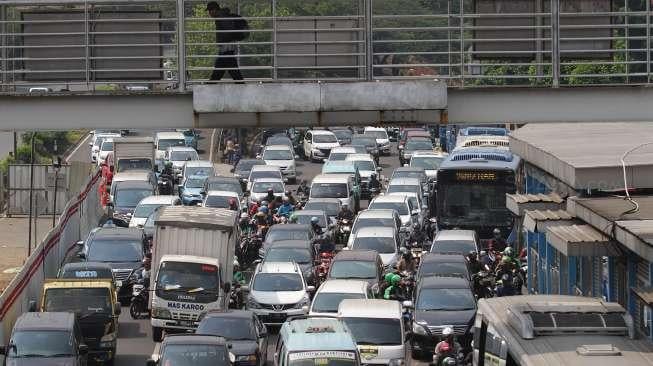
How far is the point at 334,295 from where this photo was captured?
1373 inches

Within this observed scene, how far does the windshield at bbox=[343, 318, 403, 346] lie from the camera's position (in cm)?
3053

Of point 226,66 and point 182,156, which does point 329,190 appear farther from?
point 226,66

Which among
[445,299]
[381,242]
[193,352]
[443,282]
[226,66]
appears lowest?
[193,352]

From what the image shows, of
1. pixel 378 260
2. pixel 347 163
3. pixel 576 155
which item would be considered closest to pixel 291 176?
pixel 347 163

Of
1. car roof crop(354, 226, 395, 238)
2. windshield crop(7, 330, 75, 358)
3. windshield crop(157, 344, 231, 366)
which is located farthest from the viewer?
car roof crop(354, 226, 395, 238)

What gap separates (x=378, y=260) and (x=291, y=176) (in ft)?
99.4

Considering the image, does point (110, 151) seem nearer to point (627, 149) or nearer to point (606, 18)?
point (627, 149)

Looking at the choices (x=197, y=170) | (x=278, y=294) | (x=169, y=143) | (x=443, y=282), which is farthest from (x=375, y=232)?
(x=169, y=143)

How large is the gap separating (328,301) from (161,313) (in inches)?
137

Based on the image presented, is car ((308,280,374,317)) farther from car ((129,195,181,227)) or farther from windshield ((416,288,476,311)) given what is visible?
car ((129,195,181,227))

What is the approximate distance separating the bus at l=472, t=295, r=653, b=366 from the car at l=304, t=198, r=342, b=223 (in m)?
28.7

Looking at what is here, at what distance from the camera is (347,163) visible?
2522 inches

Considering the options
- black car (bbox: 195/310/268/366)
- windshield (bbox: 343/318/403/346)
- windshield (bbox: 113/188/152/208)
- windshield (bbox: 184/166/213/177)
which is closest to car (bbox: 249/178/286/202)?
windshield (bbox: 184/166/213/177)

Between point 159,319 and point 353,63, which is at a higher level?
point 353,63
